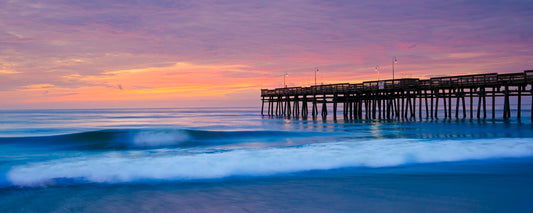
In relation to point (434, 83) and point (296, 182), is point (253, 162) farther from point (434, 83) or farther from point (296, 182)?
point (434, 83)

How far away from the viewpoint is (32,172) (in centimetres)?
1046

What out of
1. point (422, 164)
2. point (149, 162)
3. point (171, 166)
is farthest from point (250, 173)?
point (422, 164)

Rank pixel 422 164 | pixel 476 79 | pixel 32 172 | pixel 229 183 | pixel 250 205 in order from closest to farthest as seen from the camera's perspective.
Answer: pixel 250 205 < pixel 229 183 < pixel 32 172 < pixel 422 164 < pixel 476 79

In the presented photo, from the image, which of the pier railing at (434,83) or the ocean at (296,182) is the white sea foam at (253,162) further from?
the pier railing at (434,83)

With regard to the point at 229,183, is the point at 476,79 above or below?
above

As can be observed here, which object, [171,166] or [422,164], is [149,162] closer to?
[171,166]

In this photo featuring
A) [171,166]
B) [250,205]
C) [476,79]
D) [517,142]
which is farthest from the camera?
[476,79]

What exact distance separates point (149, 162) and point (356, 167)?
5954 mm

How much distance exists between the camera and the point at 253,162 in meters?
12.0

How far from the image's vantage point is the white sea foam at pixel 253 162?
10.3 metres

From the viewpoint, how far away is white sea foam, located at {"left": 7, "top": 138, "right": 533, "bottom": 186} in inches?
405

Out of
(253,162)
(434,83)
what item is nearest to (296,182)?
(253,162)

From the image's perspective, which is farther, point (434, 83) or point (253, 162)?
point (434, 83)

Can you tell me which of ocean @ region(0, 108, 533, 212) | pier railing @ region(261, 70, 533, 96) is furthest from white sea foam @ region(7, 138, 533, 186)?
pier railing @ region(261, 70, 533, 96)
